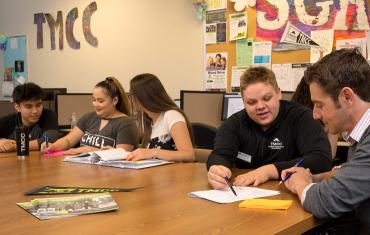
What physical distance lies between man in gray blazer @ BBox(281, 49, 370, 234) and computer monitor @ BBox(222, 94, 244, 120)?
9.20ft

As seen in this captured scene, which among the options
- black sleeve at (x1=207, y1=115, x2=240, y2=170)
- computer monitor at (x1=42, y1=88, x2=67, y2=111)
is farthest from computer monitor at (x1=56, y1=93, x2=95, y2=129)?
black sleeve at (x1=207, y1=115, x2=240, y2=170)

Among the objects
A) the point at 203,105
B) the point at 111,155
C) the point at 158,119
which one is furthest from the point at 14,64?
the point at 111,155

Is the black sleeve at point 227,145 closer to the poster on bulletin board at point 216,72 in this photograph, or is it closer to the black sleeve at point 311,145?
the black sleeve at point 311,145

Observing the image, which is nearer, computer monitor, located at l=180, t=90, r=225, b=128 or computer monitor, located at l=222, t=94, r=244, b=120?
computer monitor, located at l=222, t=94, r=244, b=120

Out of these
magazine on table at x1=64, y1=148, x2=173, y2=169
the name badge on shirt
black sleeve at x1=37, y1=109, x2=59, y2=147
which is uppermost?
black sleeve at x1=37, y1=109, x2=59, y2=147

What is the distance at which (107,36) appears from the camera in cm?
545

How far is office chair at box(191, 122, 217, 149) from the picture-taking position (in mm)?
3008

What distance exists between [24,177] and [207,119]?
2.71 metres

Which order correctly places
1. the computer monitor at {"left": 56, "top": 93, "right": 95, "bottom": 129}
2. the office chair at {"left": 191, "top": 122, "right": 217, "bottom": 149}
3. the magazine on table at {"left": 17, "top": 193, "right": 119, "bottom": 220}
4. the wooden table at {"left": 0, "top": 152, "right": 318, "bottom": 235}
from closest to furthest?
1. the wooden table at {"left": 0, "top": 152, "right": 318, "bottom": 235}
2. the magazine on table at {"left": 17, "top": 193, "right": 119, "bottom": 220}
3. the office chair at {"left": 191, "top": 122, "right": 217, "bottom": 149}
4. the computer monitor at {"left": 56, "top": 93, "right": 95, "bottom": 129}

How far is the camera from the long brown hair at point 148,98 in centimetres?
266

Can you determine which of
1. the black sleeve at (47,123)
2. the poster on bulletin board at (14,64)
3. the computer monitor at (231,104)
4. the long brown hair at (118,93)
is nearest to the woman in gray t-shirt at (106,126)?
the long brown hair at (118,93)

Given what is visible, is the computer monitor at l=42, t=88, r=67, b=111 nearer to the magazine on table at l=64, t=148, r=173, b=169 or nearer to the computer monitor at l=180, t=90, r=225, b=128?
the computer monitor at l=180, t=90, r=225, b=128

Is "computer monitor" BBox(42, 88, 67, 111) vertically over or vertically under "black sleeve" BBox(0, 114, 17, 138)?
over

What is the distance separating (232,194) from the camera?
1.56m
